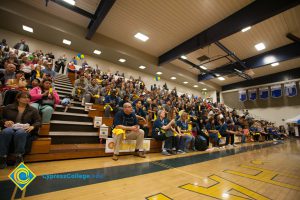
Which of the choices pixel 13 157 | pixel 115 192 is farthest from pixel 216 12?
pixel 13 157

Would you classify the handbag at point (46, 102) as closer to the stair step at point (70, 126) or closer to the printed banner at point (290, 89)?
the stair step at point (70, 126)

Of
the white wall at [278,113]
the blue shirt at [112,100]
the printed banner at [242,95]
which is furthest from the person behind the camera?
the printed banner at [242,95]

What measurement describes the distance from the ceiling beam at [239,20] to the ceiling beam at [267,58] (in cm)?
393

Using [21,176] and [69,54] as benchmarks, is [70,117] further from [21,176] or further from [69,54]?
[69,54]

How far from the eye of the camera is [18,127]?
7.34 ft

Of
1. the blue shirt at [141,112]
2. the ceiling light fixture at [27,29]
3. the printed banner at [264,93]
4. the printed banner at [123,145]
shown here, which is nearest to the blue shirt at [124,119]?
the printed banner at [123,145]

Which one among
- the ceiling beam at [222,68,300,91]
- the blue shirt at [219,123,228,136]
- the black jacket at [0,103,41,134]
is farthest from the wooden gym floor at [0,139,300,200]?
the ceiling beam at [222,68,300,91]

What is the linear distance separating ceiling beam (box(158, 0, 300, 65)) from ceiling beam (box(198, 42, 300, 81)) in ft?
12.9

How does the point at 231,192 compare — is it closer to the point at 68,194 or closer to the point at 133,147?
the point at 68,194

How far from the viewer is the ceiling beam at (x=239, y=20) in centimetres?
428

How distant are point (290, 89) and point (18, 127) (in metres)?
14.5

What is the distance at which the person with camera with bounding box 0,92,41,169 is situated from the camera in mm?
2098

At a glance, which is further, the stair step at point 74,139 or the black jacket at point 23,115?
the stair step at point 74,139

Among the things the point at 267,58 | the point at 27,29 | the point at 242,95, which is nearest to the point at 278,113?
the point at 242,95
